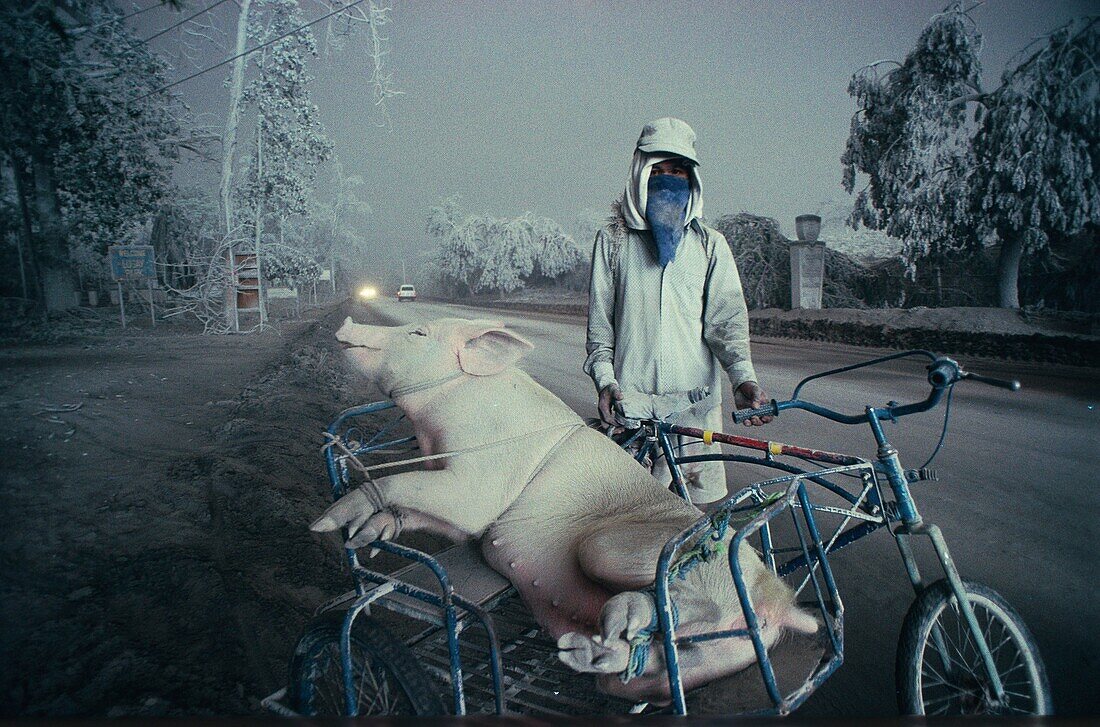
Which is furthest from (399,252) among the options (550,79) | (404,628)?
(404,628)

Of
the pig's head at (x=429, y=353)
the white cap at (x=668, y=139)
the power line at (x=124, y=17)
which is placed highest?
the power line at (x=124, y=17)

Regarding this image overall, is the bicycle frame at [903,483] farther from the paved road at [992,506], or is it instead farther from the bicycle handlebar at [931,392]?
the paved road at [992,506]

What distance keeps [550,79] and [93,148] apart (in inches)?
73.0

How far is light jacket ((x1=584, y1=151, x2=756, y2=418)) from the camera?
1891mm

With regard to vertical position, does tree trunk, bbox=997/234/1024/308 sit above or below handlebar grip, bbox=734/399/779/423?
above

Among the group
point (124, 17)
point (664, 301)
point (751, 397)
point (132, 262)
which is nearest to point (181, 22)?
point (124, 17)

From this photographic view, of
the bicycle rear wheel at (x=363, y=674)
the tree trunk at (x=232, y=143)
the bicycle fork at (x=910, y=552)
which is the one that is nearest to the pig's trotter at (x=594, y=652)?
the bicycle rear wheel at (x=363, y=674)

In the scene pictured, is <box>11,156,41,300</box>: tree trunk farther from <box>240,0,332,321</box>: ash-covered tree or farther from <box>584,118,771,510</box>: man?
<box>584,118,771,510</box>: man

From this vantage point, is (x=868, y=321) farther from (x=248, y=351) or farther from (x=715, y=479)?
(x=248, y=351)

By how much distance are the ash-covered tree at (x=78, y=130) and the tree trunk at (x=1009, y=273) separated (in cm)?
367

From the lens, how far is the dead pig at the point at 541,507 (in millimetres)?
1105

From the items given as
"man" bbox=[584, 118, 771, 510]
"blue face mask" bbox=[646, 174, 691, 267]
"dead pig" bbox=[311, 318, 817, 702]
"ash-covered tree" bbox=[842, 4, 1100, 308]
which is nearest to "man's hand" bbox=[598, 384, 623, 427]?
"man" bbox=[584, 118, 771, 510]

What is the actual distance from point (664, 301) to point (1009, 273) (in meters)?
1.93

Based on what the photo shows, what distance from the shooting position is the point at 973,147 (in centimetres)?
256
